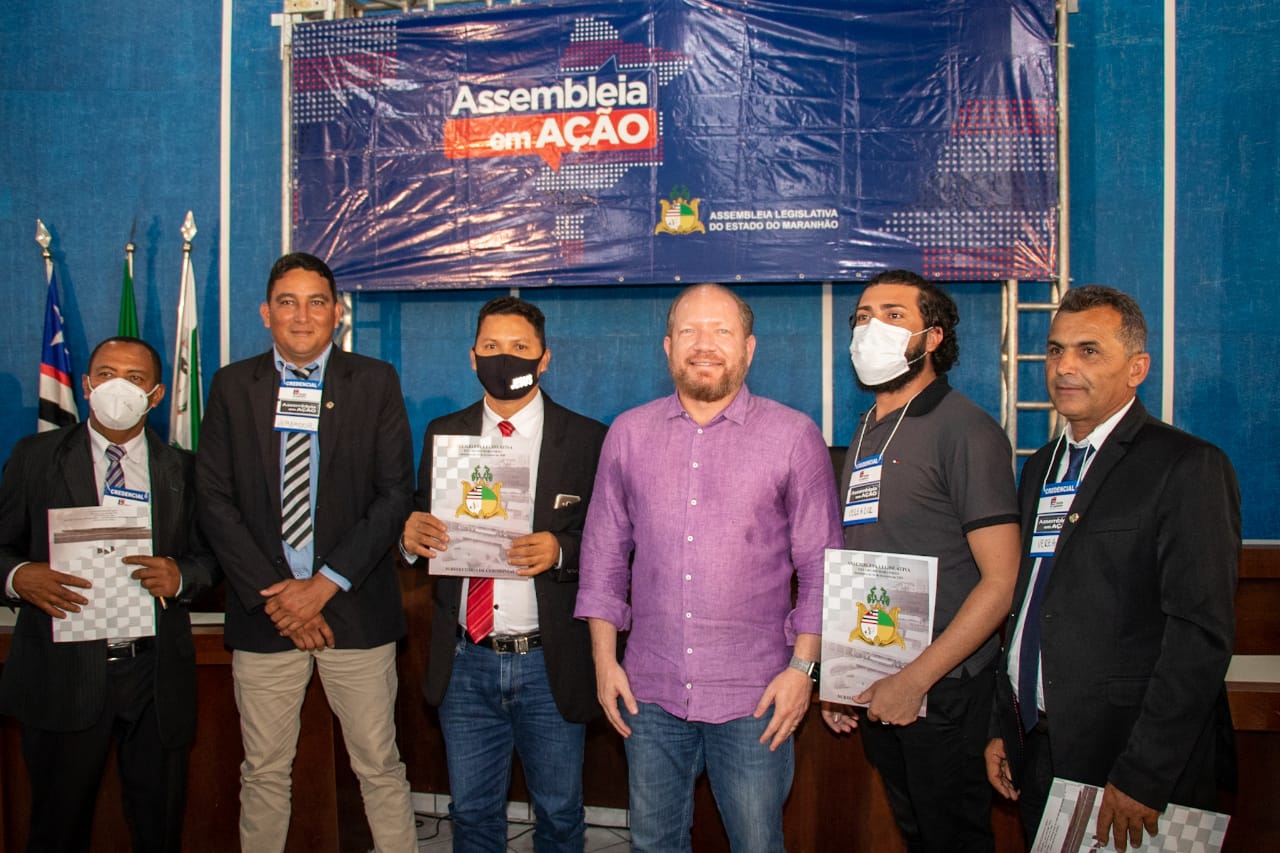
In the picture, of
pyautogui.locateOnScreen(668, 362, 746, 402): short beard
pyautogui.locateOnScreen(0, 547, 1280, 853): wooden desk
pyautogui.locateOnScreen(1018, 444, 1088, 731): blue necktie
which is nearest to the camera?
pyautogui.locateOnScreen(1018, 444, 1088, 731): blue necktie

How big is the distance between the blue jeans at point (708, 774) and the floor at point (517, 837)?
1.46m

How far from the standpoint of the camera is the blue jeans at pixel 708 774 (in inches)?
77.3

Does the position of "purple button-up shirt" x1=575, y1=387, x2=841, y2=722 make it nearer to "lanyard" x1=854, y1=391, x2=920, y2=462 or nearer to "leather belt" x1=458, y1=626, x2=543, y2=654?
"lanyard" x1=854, y1=391, x2=920, y2=462

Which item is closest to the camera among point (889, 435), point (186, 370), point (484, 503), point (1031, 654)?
point (1031, 654)

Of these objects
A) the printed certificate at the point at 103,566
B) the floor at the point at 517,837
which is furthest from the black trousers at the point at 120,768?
the floor at the point at 517,837

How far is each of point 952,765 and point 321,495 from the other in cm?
176

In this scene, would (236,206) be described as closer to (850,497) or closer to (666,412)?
(666,412)

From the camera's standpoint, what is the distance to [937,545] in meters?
2.04

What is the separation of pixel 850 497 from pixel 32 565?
2204mm

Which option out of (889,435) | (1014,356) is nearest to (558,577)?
(889,435)

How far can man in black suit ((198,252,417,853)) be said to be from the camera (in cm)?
249

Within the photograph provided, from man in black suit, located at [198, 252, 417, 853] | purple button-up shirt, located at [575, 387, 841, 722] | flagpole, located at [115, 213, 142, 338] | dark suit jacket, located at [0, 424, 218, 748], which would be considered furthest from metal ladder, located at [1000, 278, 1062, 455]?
flagpole, located at [115, 213, 142, 338]

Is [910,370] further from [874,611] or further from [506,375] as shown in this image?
[506,375]

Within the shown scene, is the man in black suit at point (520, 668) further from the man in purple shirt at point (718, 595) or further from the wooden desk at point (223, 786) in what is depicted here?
the wooden desk at point (223, 786)
